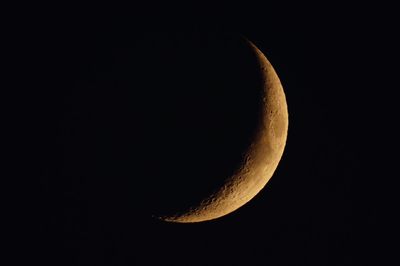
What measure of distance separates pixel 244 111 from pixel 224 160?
12.5 inches

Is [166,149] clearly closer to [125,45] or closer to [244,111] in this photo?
[244,111]

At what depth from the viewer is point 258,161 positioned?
229 centimetres

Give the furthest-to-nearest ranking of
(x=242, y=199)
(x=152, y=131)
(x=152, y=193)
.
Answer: (x=242, y=199) < (x=152, y=193) < (x=152, y=131)

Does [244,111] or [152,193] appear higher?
[244,111]

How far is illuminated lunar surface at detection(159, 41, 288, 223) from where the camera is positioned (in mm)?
2236

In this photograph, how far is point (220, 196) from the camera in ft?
7.52

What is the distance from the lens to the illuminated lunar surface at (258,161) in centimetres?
224

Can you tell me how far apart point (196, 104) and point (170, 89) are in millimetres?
167

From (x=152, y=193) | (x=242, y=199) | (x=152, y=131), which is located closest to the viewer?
(x=152, y=131)

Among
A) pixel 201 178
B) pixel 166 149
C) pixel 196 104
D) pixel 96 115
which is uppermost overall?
pixel 96 115

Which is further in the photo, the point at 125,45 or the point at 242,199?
the point at 242,199

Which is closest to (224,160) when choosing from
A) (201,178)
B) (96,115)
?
(201,178)

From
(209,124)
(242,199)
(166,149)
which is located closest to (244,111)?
(209,124)

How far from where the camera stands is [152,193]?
2.07 meters
